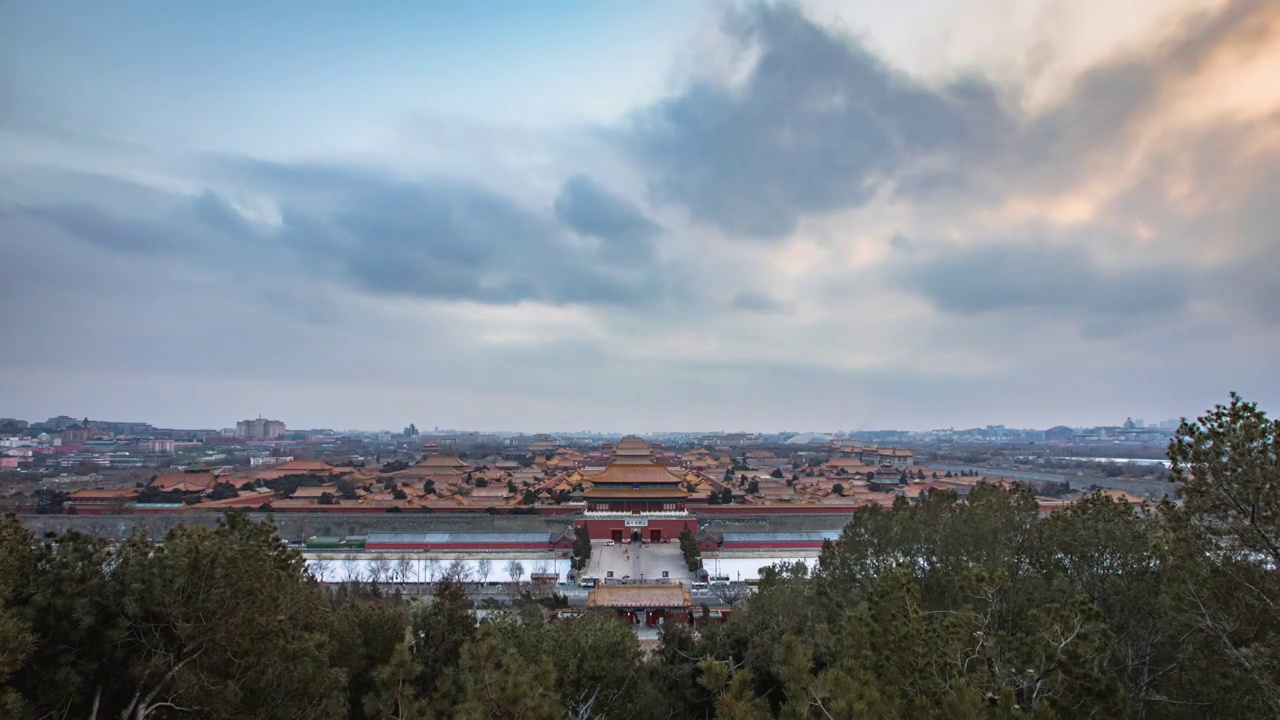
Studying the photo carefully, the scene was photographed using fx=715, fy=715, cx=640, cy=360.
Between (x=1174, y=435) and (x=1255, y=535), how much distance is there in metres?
0.91

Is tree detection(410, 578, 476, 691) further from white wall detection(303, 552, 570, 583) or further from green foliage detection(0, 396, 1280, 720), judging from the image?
white wall detection(303, 552, 570, 583)

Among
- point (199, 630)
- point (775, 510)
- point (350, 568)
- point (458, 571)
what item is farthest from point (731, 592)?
point (199, 630)

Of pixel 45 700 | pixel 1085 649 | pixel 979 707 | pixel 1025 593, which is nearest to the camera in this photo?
pixel 979 707

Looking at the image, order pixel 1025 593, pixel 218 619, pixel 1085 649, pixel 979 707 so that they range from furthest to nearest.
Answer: pixel 1025 593 < pixel 218 619 < pixel 1085 649 < pixel 979 707

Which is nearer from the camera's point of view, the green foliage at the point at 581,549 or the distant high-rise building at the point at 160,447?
the green foliage at the point at 581,549

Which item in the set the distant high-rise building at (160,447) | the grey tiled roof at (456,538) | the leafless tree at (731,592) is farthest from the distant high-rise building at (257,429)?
the leafless tree at (731,592)

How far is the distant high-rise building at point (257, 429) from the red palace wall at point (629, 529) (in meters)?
128

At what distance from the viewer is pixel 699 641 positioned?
37.7ft

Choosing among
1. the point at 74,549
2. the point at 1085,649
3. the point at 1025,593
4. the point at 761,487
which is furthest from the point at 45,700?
the point at 761,487

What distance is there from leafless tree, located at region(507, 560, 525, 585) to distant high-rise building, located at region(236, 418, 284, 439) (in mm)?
130657

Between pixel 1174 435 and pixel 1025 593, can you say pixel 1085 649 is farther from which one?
pixel 1025 593

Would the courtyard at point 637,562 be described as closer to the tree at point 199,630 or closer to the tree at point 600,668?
the tree at point 600,668

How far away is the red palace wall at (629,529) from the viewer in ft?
97.3

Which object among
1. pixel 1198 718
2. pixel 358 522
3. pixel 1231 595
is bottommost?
pixel 358 522
